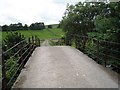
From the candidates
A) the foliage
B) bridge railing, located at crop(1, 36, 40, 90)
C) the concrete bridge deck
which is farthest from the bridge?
the foliage

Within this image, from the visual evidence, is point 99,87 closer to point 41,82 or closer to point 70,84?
point 70,84

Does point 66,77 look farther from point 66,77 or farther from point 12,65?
point 12,65

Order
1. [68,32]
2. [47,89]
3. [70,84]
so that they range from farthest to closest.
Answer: [68,32]
[70,84]
[47,89]

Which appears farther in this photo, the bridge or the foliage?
the foliage

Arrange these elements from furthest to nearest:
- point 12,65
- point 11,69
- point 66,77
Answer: point 12,65 < point 66,77 < point 11,69

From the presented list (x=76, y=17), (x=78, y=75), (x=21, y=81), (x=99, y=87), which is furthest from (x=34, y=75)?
(x=76, y=17)

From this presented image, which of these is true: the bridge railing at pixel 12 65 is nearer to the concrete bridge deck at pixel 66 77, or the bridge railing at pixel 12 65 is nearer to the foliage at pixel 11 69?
the foliage at pixel 11 69

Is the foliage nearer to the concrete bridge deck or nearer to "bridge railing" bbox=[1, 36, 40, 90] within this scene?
"bridge railing" bbox=[1, 36, 40, 90]

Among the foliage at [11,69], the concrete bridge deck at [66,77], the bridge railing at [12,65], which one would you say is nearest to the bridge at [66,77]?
the concrete bridge deck at [66,77]

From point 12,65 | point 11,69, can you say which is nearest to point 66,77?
point 11,69

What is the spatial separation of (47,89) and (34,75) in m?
1.82

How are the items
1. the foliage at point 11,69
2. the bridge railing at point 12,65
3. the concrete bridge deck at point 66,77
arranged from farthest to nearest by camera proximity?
the foliage at point 11,69, the concrete bridge deck at point 66,77, the bridge railing at point 12,65

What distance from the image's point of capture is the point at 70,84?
Answer: 7.00 m

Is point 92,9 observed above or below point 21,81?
above
